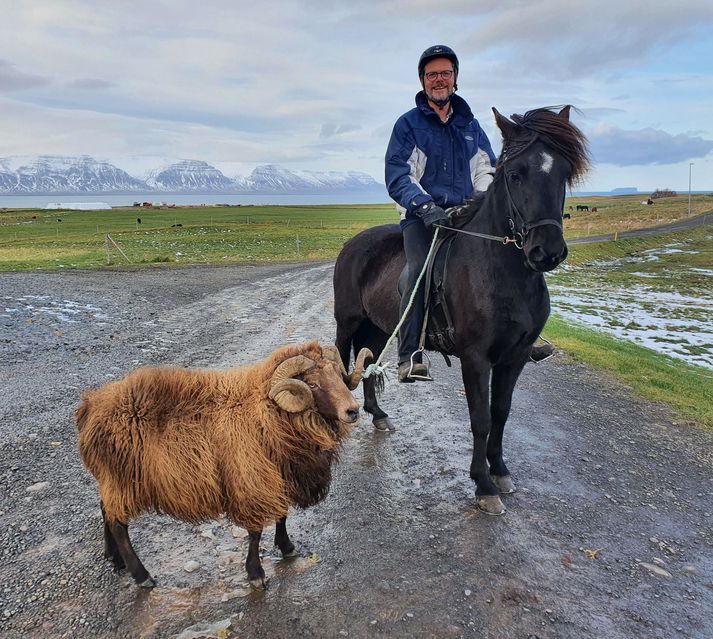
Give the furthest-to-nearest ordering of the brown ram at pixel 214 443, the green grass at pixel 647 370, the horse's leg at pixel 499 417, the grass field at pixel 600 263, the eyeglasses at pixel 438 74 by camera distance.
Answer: the grass field at pixel 600 263, the green grass at pixel 647 370, the eyeglasses at pixel 438 74, the horse's leg at pixel 499 417, the brown ram at pixel 214 443

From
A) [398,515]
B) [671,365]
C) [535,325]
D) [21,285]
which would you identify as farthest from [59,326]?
[671,365]

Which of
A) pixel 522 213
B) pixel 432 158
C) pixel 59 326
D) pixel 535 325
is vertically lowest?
pixel 59 326

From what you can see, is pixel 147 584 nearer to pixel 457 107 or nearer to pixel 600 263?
pixel 457 107

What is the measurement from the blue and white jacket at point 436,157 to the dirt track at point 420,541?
3.21 metres

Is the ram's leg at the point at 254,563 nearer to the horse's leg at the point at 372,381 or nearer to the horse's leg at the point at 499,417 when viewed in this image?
the horse's leg at the point at 499,417

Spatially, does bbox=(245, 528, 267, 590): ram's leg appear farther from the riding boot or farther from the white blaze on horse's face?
the white blaze on horse's face

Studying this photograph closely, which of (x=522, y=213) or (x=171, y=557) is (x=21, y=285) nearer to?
(x=171, y=557)

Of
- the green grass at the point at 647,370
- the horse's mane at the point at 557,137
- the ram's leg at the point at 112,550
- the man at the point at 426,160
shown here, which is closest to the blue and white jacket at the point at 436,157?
the man at the point at 426,160

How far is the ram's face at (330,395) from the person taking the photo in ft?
13.1

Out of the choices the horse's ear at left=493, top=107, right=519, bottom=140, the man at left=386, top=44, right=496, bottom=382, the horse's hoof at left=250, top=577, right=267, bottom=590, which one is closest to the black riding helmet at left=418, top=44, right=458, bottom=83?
the man at left=386, top=44, right=496, bottom=382

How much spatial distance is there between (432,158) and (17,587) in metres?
5.74

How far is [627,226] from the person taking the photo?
61188 millimetres

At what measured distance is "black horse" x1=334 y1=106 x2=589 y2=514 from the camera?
4.63 metres

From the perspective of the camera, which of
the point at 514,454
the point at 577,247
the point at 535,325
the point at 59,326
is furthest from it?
the point at 577,247
